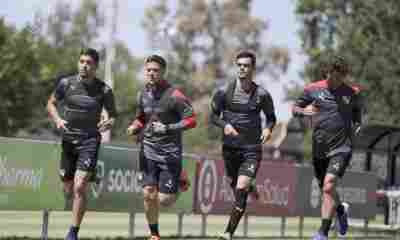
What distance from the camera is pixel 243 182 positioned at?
13.2 m

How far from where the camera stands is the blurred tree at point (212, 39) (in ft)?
→ 243

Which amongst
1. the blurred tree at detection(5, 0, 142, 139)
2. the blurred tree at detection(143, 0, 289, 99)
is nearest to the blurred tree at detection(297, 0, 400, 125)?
the blurred tree at detection(5, 0, 142, 139)

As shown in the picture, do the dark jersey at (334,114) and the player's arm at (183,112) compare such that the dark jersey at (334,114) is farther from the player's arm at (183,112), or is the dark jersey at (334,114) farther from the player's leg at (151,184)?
the player's leg at (151,184)

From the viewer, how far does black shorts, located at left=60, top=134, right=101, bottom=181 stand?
1295cm

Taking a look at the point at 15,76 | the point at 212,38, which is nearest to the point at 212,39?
the point at 212,38

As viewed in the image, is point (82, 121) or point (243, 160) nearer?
point (82, 121)

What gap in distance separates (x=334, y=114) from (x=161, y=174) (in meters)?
2.47

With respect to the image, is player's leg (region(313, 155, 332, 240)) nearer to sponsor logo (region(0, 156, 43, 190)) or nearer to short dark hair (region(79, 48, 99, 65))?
short dark hair (region(79, 48, 99, 65))

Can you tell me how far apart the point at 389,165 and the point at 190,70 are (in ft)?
161

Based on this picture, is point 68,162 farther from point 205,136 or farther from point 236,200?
point 205,136

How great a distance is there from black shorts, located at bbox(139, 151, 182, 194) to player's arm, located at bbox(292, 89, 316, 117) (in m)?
1.99

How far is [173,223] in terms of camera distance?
84.8 feet

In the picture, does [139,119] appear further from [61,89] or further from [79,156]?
[61,89]

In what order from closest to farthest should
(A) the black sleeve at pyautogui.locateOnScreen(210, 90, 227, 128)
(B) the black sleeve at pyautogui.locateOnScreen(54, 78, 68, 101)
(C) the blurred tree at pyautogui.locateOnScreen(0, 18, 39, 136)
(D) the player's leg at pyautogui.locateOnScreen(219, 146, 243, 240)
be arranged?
1. (B) the black sleeve at pyautogui.locateOnScreen(54, 78, 68, 101)
2. (A) the black sleeve at pyautogui.locateOnScreen(210, 90, 227, 128)
3. (D) the player's leg at pyautogui.locateOnScreen(219, 146, 243, 240)
4. (C) the blurred tree at pyautogui.locateOnScreen(0, 18, 39, 136)
